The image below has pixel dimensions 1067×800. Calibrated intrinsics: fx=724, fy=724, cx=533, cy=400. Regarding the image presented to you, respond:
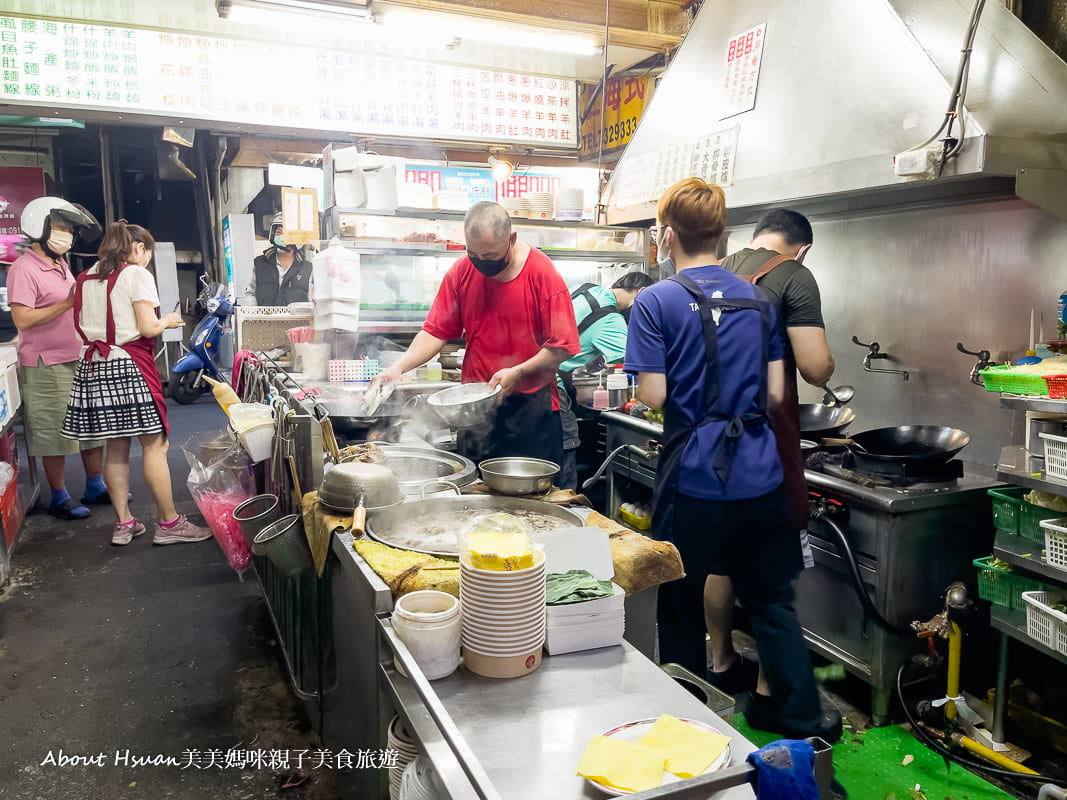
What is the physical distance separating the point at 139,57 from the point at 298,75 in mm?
901

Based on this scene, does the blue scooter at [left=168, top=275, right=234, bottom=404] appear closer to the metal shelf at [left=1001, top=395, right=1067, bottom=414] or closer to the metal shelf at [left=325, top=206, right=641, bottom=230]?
the metal shelf at [left=325, top=206, right=641, bottom=230]

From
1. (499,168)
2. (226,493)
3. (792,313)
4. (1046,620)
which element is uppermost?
(499,168)

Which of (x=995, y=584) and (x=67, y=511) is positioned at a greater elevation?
(x=995, y=584)

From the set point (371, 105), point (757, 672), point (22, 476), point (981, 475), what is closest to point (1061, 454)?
point (981, 475)

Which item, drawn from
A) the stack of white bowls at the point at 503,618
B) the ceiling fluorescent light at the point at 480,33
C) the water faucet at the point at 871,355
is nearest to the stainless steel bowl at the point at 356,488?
the stack of white bowls at the point at 503,618

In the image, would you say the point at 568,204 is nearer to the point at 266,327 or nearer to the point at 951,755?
the point at 266,327

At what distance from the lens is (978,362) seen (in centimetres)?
340

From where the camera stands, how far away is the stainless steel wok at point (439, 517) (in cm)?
208

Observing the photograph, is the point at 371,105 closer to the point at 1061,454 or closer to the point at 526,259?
the point at 526,259

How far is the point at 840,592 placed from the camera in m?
3.21

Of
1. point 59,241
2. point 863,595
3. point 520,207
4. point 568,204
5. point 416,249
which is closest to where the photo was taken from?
point 863,595

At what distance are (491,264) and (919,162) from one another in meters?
1.82

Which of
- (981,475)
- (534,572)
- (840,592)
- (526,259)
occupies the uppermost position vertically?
(526,259)

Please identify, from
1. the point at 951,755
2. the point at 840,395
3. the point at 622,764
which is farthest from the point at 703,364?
→ the point at 840,395
